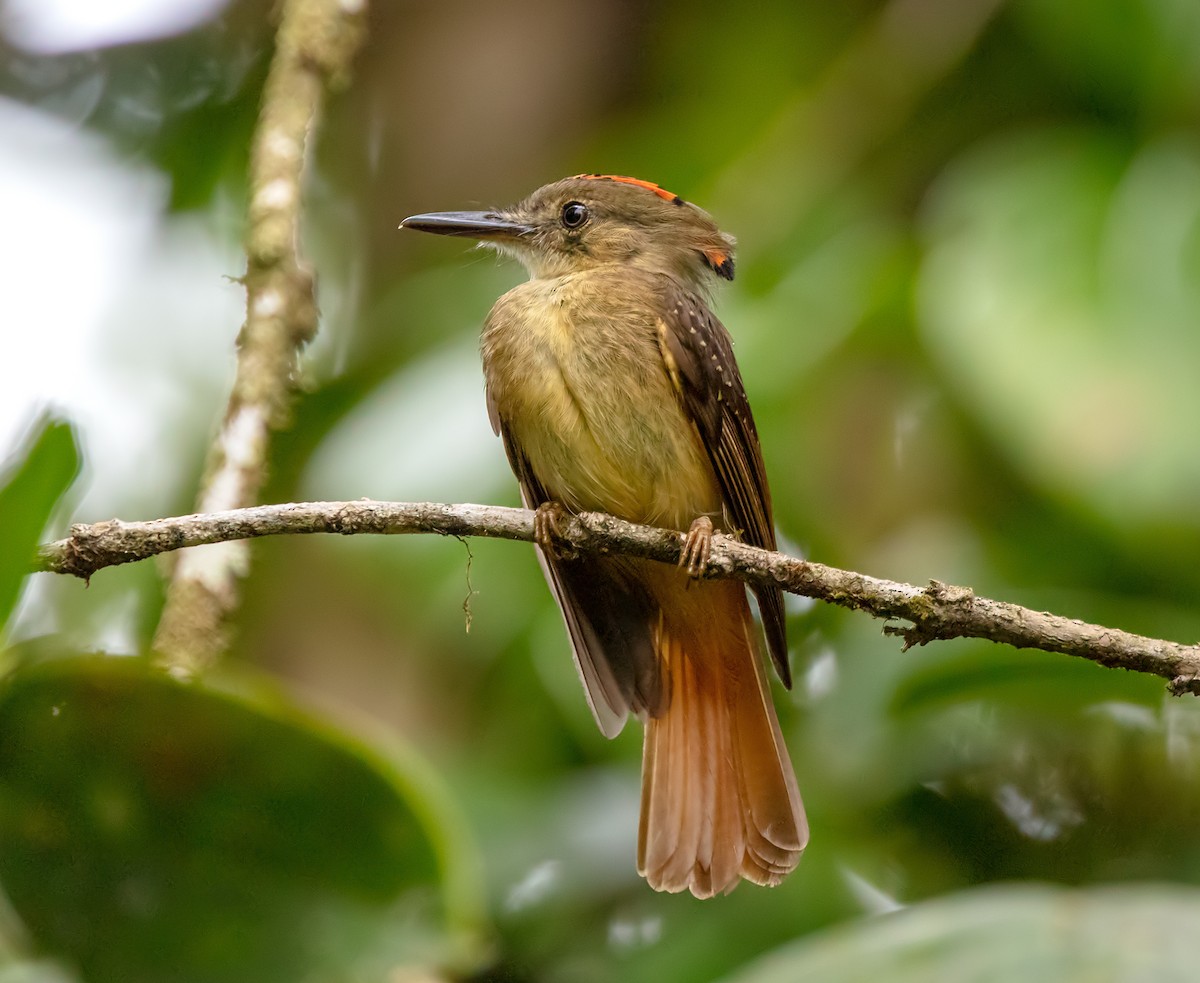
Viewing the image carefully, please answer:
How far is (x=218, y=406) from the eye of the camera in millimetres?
5188

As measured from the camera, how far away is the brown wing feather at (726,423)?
3502 millimetres

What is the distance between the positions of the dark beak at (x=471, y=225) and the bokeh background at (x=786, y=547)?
12.0 inches

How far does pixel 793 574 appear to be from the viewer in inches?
106

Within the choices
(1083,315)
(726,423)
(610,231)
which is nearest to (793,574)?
(726,423)

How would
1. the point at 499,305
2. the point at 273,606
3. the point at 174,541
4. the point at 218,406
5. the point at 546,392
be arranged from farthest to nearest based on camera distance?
the point at 218,406
the point at 273,606
the point at 499,305
the point at 546,392
the point at 174,541

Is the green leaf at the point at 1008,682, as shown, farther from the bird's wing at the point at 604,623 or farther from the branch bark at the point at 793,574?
the branch bark at the point at 793,574

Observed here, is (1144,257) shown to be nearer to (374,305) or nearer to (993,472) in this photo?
(993,472)

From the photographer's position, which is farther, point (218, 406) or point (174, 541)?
point (218, 406)

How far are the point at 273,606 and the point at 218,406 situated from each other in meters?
1.40

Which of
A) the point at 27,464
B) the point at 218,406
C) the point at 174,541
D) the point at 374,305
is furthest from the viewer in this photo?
the point at 218,406

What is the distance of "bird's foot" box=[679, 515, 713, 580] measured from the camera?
2949mm

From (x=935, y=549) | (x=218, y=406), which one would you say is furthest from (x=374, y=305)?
(x=935, y=549)

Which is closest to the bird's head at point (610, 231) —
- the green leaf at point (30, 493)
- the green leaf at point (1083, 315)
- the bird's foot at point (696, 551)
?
the green leaf at point (1083, 315)

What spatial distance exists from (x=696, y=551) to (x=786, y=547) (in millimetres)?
1163
